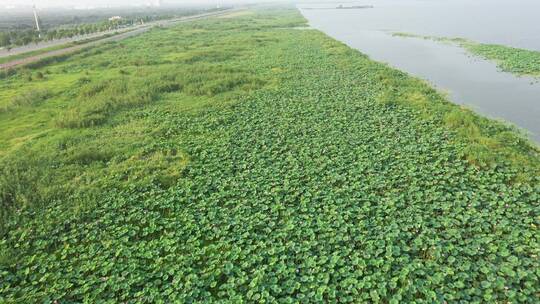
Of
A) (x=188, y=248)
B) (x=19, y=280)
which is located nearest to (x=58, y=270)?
(x=19, y=280)

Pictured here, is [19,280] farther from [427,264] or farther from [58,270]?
[427,264]

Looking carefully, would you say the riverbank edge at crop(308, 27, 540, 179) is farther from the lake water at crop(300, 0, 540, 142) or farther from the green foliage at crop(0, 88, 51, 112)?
the green foliage at crop(0, 88, 51, 112)

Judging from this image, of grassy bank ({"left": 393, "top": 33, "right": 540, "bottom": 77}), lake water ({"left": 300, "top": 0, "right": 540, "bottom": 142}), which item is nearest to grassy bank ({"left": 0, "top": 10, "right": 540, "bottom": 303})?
lake water ({"left": 300, "top": 0, "right": 540, "bottom": 142})

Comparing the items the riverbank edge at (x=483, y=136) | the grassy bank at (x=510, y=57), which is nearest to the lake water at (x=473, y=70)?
the grassy bank at (x=510, y=57)

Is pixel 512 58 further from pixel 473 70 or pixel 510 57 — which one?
pixel 473 70

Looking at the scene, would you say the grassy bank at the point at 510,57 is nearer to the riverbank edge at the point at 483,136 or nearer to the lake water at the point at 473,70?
the lake water at the point at 473,70

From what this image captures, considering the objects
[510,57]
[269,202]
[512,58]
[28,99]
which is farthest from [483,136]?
[28,99]
